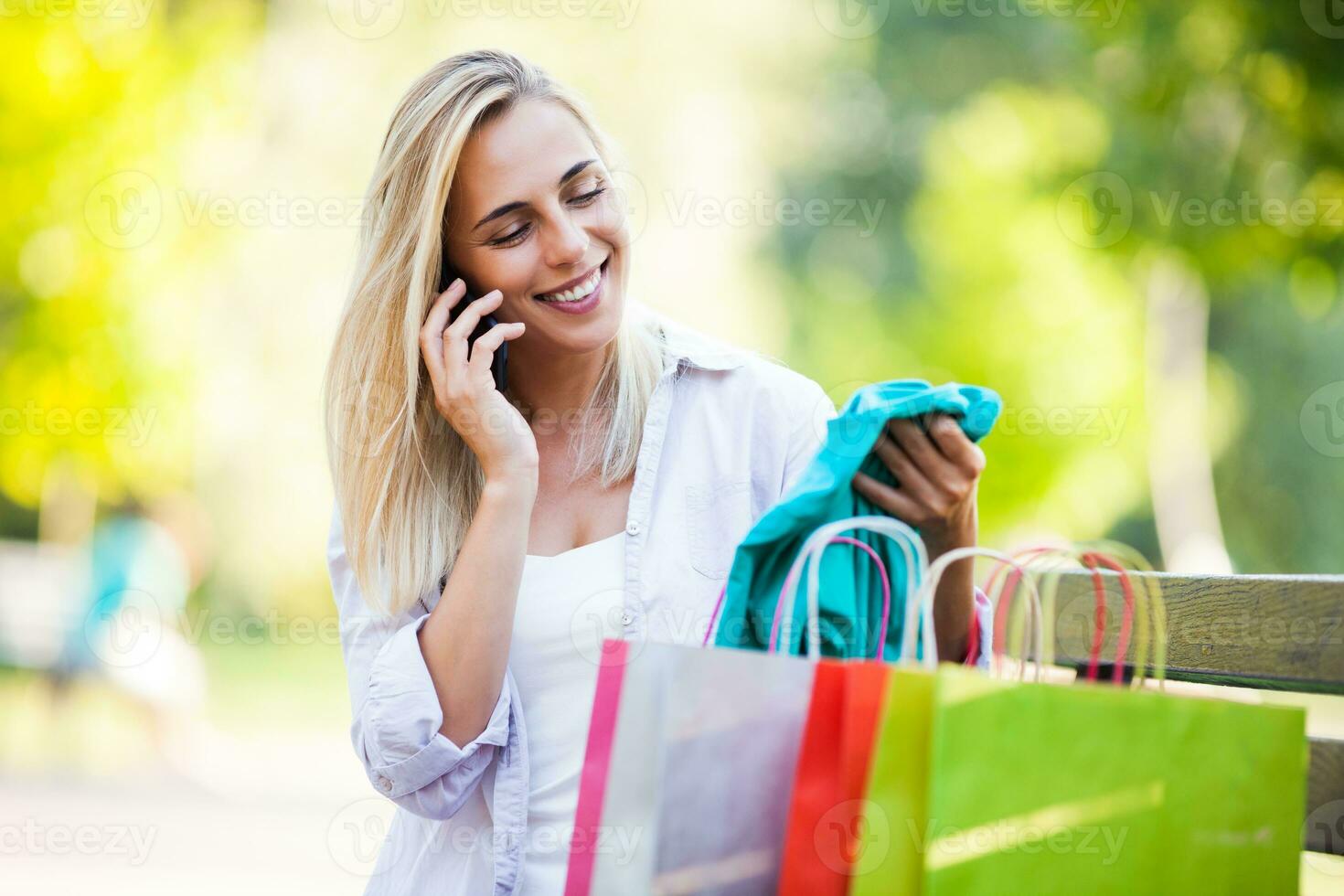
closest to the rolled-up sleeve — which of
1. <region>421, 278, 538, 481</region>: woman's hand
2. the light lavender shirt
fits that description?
the light lavender shirt

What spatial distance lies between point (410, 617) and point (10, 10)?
832cm

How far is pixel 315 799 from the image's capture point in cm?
776

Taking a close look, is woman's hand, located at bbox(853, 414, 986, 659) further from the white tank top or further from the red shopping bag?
the white tank top

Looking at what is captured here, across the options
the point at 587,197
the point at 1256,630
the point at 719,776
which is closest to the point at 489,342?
the point at 587,197

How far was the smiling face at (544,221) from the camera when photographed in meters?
2.40

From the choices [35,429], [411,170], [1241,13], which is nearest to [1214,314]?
[1241,13]

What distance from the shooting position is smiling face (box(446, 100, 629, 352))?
2.40m

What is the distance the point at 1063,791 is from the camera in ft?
4.48

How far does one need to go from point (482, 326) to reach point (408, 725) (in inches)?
32.1

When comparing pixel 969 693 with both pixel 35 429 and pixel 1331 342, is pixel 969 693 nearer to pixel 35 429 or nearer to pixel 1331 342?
pixel 35 429

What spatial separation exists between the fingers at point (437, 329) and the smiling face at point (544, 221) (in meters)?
0.08

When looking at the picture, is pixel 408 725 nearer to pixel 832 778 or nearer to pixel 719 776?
pixel 719 776

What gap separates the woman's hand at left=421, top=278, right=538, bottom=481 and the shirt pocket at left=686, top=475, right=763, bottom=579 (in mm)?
328

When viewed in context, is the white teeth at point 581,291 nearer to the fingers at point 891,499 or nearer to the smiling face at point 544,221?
the smiling face at point 544,221
